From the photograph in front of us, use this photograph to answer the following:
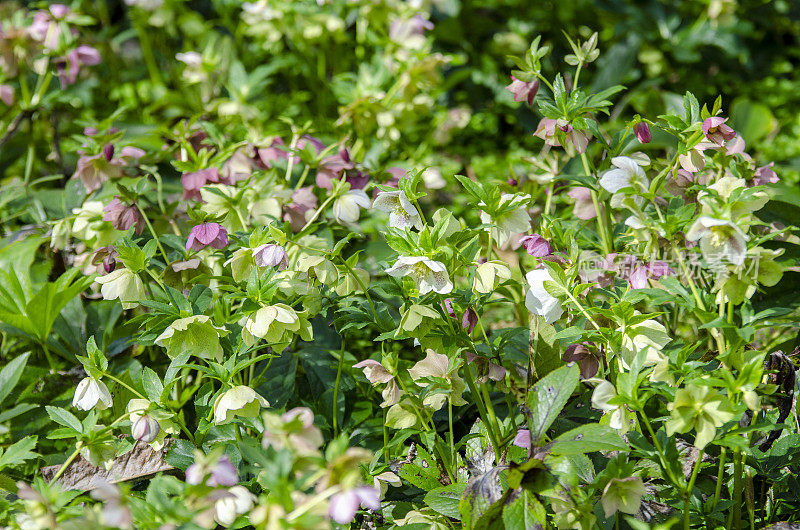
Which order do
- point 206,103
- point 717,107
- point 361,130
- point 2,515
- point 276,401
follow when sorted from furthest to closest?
point 206,103 → point 361,130 → point 276,401 → point 717,107 → point 2,515

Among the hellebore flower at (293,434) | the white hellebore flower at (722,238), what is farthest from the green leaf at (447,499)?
the white hellebore flower at (722,238)

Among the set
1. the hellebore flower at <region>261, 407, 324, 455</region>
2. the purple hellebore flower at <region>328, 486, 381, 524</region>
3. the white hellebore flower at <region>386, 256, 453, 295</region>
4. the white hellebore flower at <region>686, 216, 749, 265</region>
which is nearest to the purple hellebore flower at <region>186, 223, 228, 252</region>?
the white hellebore flower at <region>386, 256, 453, 295</region>

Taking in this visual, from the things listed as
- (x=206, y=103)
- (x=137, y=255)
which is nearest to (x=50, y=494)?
(x=137, y=255)

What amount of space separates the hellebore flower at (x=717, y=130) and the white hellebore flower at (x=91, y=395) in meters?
0.89

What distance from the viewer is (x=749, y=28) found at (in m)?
2.29

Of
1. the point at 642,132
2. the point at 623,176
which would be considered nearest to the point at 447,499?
the point at 623,176

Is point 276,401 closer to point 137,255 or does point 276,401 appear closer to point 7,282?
point 137,255

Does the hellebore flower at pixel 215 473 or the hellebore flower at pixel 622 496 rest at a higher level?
the hellebore flower at pixel 215 473

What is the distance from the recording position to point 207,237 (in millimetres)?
1063

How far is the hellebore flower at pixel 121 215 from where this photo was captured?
3.87 ft

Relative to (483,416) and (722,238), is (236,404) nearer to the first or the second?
(483,416)

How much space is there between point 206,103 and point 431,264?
1.47 metres

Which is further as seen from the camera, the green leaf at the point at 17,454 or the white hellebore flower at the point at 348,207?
the white hellebore flower at the point at 348,207

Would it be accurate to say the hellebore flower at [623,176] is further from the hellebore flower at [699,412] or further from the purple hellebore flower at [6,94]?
the purple hellebore flower at [6,94]
